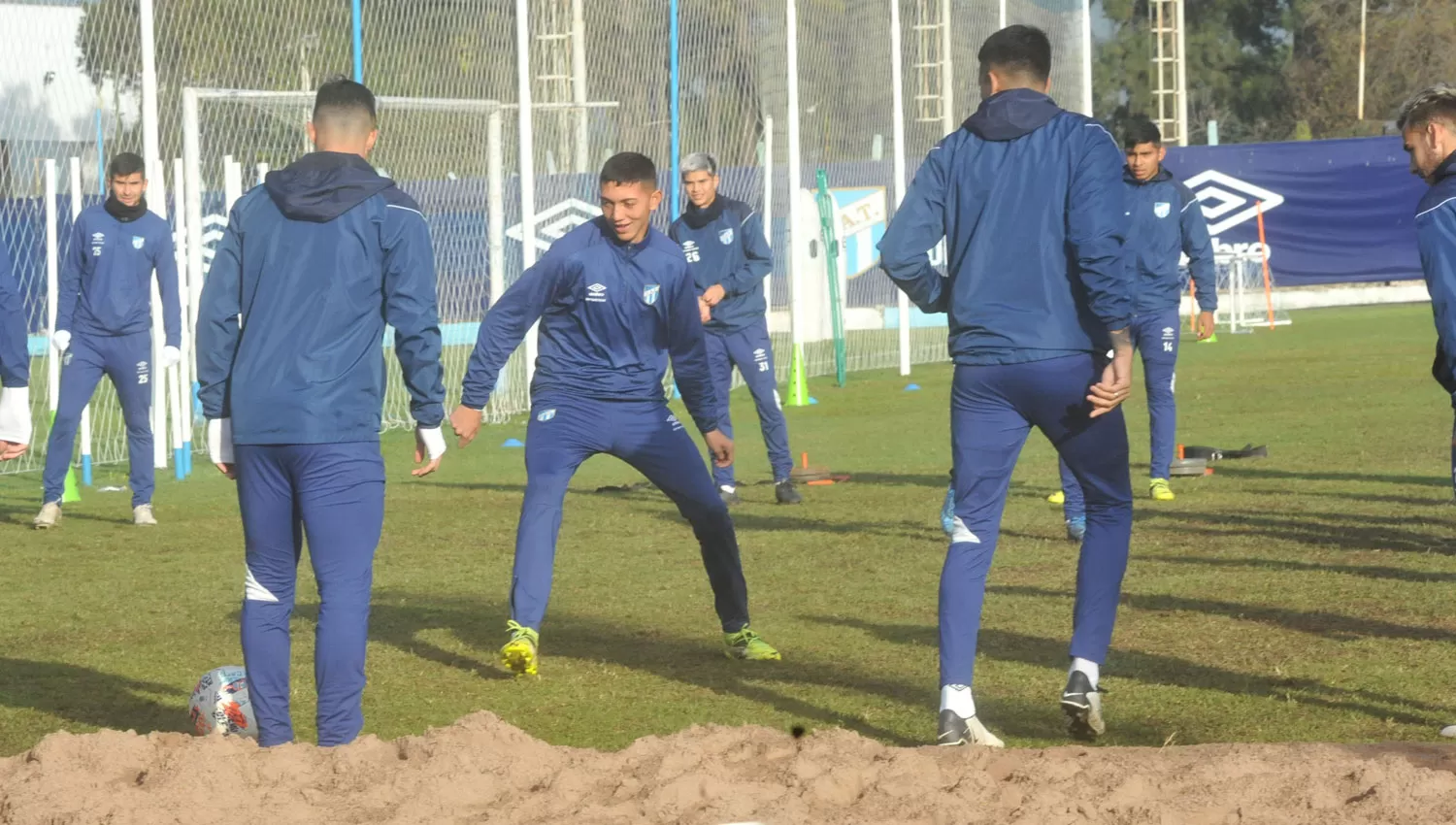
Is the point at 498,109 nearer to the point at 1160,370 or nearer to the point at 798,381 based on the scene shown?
the point at 798,381

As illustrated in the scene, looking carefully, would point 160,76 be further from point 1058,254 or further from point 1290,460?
point 1058,254

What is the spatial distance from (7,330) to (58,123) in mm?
9436

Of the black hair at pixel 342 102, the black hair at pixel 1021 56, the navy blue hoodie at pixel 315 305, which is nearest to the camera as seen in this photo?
the navy blue hoodie at pixel 315 305

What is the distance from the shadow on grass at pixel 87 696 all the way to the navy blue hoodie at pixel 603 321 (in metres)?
1.70

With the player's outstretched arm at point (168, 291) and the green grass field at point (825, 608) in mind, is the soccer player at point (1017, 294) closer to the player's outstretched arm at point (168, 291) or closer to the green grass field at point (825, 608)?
the green grass field at point (825, 608)

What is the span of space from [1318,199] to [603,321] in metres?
31.2

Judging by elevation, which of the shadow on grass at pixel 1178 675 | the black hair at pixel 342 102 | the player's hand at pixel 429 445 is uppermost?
the black hair at pixel 342 102

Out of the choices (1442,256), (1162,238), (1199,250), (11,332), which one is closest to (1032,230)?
(1442,256)

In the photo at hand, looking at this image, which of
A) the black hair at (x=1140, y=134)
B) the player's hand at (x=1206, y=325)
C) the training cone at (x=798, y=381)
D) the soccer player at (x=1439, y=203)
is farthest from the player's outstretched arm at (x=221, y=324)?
the training cone at (x=798, y=381)

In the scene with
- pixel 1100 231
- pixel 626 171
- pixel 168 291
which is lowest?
pixel 1100 231

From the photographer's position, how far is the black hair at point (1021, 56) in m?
6.19

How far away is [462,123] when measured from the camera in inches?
782

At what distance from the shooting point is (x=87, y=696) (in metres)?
7.34

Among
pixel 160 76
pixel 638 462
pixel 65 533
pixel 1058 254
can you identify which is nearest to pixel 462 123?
pixel 160 76
